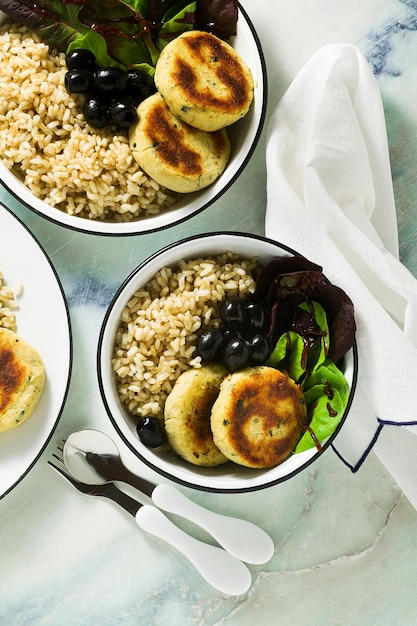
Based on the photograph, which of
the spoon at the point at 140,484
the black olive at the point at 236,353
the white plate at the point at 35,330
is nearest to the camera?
the black olive at the point at 236,353

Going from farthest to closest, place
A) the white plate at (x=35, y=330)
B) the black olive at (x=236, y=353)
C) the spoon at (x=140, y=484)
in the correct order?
1. the spoon at (x=140, y=484)
2. the white plate at (x=35, y=330)
3. the black olive at (x=236, y=353)

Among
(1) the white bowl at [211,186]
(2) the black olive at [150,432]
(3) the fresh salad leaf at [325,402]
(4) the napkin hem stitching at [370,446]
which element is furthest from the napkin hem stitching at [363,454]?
(1) the white bowl at [211,186]

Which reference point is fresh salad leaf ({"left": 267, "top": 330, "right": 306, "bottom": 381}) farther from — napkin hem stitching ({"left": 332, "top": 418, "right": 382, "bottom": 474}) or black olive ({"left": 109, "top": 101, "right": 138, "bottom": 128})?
black olive ({"left": 109, "top": 101, "right": 138, "bottom": 128})

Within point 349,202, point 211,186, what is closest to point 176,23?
point 211,186

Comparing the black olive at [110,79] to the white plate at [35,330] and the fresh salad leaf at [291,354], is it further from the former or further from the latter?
the fresh salad leaf at [291,354]

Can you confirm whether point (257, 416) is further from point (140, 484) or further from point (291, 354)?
point (140, 484)

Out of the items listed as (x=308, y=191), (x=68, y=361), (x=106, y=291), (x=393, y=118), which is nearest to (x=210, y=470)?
(x=68, y=361)
